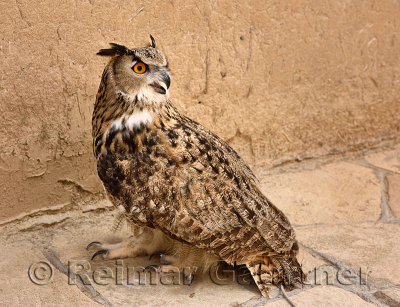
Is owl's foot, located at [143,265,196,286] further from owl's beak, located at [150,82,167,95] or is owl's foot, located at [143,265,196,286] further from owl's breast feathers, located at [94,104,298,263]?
owl's beak, located at [150,82,167,95]

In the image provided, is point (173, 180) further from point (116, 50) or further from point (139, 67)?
point (116, 50)

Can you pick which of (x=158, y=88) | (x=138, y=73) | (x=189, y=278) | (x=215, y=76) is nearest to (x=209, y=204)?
(x=189, y=278)

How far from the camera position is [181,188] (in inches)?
103

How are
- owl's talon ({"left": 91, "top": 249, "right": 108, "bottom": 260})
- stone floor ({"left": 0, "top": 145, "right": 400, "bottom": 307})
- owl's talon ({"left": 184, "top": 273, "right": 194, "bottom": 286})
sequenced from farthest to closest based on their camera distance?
owl's talon ({"left": 91, "top": 249, "right": 108, "bottom": 260}) → owl's talon ({"left": 184, "top": 273, "right": 194, "bottom": 286}) → stone floor ({"left": 0, "top": 145, "right": 400, "bottom": 307})

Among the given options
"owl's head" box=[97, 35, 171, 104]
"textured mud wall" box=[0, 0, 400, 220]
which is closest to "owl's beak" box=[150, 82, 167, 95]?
"owl's head" box=[97, 35, 171, 104]

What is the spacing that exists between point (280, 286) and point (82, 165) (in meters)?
1.46

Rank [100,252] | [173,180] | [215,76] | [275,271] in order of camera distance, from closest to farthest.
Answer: [173,180] → [275,271] → [100,252] → [215,76]

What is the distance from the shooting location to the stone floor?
8.93 ft

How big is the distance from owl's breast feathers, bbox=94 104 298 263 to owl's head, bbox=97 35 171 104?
0.09 m

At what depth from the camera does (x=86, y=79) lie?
10.6ft

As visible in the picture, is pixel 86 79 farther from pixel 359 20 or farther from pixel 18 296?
pixel 359 20

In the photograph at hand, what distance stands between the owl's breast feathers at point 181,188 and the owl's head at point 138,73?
0.30 feet

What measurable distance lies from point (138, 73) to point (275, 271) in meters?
1.26

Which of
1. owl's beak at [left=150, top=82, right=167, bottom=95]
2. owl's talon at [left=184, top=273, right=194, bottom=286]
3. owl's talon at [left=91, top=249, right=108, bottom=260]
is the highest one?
owl's beak at [left=150, top=82, right=167, bottom=95]
